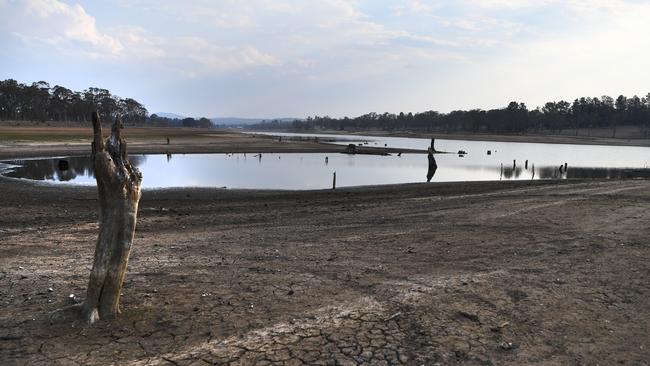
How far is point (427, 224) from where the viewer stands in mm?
12508

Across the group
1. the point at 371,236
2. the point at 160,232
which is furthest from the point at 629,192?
the point at 160,232

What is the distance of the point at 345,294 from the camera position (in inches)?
Result: 249

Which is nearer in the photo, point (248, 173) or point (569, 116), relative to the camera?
point (248, 173)

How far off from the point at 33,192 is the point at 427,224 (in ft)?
64.7

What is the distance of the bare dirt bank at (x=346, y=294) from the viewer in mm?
4703

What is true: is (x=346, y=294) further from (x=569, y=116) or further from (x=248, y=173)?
(x=569, y=116)

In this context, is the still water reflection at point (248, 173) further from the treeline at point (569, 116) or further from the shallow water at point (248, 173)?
the treeline at point (569, 116)

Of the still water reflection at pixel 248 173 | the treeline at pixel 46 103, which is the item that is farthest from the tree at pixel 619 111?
the treeline at pixel 46 103

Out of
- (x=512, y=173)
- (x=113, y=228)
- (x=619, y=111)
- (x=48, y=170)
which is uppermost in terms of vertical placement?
(x=619, y=111)

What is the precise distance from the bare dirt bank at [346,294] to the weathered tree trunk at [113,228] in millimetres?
289

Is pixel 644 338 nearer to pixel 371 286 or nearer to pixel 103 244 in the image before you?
pixel 371 286

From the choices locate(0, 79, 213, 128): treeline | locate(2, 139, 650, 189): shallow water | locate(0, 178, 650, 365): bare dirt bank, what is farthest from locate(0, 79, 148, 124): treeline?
locate(0, 178, 650, 365): bare dirt bank

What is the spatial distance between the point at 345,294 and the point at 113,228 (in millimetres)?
3159

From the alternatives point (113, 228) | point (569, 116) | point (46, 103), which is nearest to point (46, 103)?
point (46, 103)
